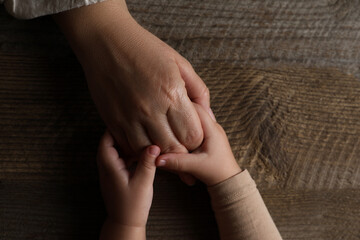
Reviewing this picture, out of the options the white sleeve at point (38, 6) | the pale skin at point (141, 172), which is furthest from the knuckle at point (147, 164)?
the white sleeve at point (38, 6)

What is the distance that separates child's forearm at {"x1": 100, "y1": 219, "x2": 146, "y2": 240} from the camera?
20.0 inches

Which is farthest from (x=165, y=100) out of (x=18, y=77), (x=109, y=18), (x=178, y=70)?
(x=18, y=77)

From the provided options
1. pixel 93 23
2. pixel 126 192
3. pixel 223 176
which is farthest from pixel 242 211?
pixel 93 23

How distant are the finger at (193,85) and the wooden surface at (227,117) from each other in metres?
0.05

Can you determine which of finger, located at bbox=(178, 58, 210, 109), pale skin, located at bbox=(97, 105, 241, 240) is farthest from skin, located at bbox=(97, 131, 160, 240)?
finger, located at bbox=(178, 58, 210, 109)

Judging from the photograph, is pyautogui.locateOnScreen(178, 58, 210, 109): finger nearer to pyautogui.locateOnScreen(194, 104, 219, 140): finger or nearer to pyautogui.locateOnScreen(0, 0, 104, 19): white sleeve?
pyautogui.locateOnScreen(194, 104, 219, 140): finger

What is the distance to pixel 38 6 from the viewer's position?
1.80ft

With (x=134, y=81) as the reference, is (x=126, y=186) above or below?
below

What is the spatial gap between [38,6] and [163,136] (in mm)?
261

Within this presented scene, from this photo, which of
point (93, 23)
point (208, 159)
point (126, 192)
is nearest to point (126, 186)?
point (126, 192)

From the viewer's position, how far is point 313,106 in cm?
62

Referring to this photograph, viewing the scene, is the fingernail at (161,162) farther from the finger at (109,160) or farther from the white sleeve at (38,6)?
the white sleeve at (38,6)

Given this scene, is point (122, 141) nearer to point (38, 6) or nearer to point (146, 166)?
point (146, 166)

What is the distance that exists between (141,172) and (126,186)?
0.03m
